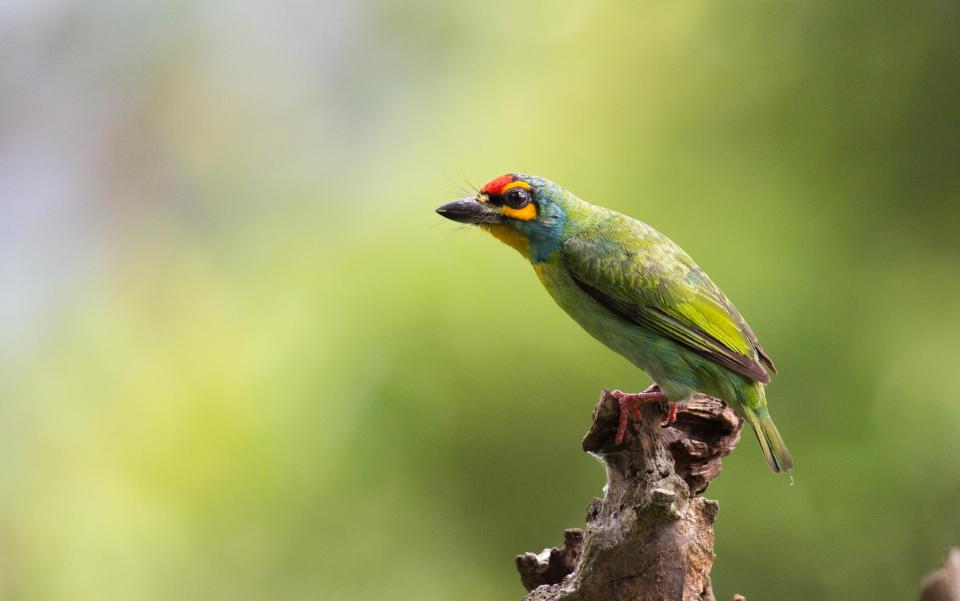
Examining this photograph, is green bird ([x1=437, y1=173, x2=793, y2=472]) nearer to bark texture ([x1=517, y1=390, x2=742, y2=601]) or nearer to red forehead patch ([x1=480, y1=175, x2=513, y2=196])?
red forehead patch ([x1=480, y1=175, x2=513, y2=196])

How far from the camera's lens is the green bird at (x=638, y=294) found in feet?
14.0

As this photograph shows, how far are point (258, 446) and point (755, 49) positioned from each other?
4.25 meters

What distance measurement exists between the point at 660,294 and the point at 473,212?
91 cm

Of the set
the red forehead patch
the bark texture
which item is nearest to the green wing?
the red forehead patch

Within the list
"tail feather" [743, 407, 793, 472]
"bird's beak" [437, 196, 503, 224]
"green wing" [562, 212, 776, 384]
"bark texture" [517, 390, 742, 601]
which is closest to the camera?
"bark texture" [517, 390, 742, 601]

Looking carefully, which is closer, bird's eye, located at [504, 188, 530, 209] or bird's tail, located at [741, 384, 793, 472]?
bird's tail, located at [741, 384, 793, 472]

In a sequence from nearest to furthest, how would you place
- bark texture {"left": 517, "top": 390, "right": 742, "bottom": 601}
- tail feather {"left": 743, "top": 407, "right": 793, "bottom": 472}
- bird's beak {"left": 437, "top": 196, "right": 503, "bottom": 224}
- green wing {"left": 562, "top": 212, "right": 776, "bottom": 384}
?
bark texture {"left": 517, "top": 390, "right": 742, "bottom": 601}
tail feather {"left": 743, "top": 407, "right": 793, "bottom": 472}
green wing {"left": 562, "top": 212, "right": 776, "bottom": 384}
bird's beak {"left": 437, "top": 196, "right": 503, "bottom": 224}

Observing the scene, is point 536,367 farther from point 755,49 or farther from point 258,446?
point 755,49

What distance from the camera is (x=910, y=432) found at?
20.4 ft

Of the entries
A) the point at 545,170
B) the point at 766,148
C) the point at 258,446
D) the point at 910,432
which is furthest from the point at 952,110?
the point at 258,446

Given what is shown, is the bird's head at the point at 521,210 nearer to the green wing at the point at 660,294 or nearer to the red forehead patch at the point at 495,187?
the red forehead patch at the point at 495,187

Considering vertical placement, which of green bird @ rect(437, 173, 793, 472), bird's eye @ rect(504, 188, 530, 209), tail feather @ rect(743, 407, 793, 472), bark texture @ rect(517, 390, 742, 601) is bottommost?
bark texture @ rect(517, 390, 742, 601)

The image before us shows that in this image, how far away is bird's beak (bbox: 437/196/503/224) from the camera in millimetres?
4637

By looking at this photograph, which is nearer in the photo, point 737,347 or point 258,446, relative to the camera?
point 737,347
